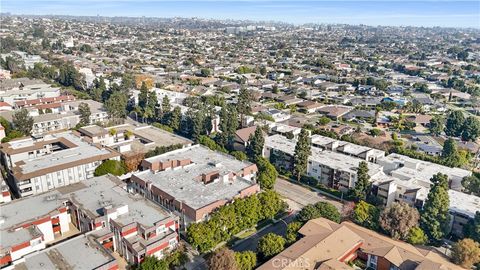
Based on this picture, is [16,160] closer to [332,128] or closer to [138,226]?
[138,226]

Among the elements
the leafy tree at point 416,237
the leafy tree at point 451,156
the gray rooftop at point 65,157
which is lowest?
the leafy tree at point 416,237

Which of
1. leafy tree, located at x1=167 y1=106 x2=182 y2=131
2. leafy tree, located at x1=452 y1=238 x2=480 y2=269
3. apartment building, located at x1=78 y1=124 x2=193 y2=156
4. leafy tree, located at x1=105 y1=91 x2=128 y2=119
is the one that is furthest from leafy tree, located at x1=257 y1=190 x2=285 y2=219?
leafy tree, located at x1=105 y1=91 x2=128 y2=119

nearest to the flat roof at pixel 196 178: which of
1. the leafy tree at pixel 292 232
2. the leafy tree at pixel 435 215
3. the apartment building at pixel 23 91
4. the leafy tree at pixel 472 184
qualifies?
the leafy tree at pixel 292 232

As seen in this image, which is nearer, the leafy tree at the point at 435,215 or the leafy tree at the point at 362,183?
the leafy tree at the point at 435,215

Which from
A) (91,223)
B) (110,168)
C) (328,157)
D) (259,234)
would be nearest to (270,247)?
(259,234)

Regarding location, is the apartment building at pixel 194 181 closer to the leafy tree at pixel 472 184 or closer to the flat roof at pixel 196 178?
the flat roof at pixel 196 178

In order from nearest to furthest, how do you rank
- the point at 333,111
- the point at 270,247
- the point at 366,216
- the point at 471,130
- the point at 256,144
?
1. the point at 270,247
2. the point at 366,216
3. the point at 256,144
4. the point at 471,130
5. the point at 333,111

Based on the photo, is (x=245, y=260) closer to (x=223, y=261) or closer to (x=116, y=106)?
(x=223, y=261)

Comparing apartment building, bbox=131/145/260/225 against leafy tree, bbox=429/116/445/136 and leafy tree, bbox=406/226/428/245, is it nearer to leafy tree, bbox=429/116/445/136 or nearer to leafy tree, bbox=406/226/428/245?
leafy tree, bbox=406/226/428/245
